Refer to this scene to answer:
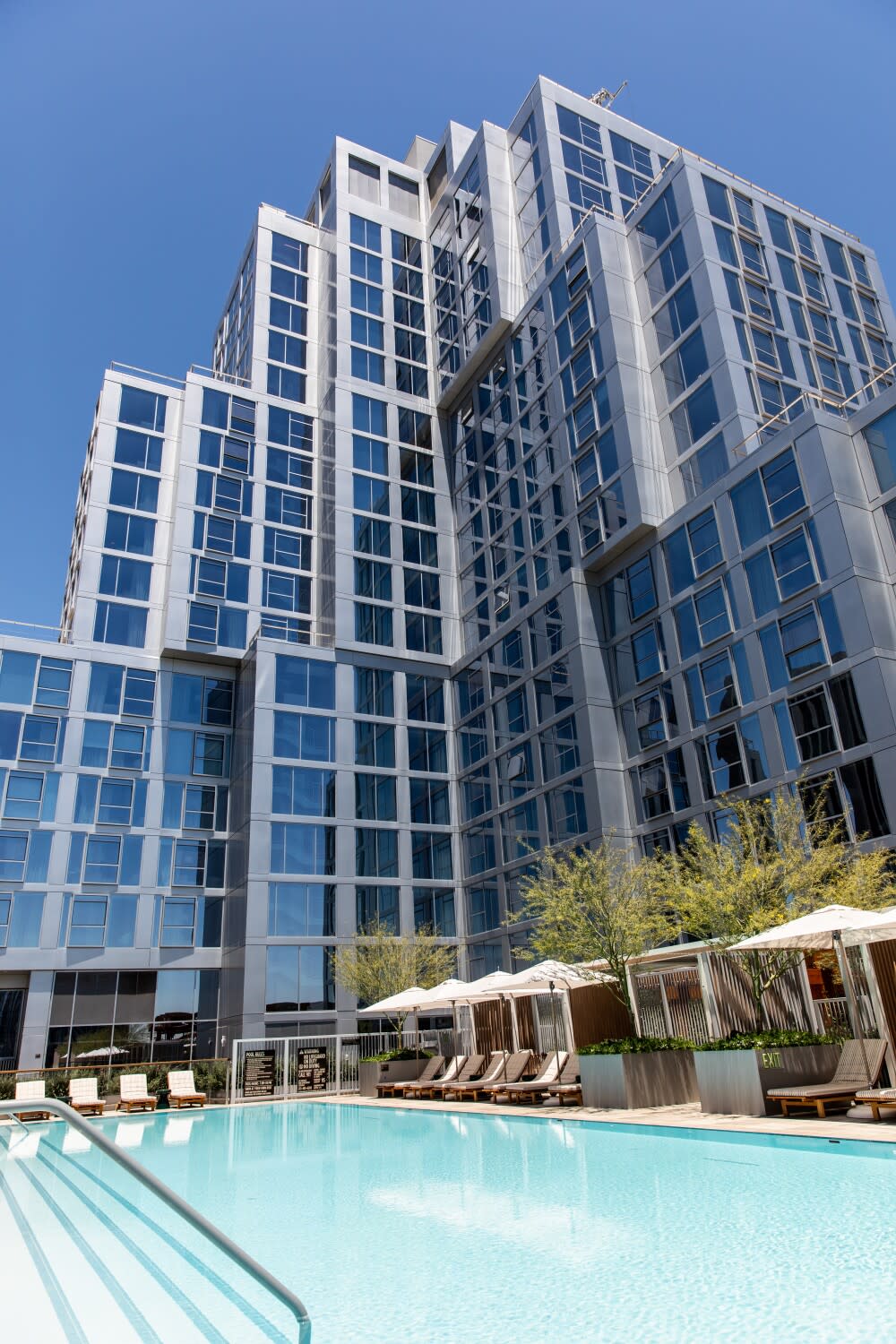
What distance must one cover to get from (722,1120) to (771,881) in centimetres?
693

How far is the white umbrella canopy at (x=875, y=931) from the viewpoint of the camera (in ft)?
45.2

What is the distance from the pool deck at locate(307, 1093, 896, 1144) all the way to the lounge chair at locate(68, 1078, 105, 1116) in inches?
432

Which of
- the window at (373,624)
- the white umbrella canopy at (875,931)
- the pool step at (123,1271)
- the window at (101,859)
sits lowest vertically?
the pool step at (123,1271)

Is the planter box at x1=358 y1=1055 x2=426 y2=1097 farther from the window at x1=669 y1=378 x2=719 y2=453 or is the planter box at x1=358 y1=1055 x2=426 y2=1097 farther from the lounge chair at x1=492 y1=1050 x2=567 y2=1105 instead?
the window at x1=669 y1=378 x2=719 y2=453

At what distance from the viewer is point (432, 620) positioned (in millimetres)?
46625

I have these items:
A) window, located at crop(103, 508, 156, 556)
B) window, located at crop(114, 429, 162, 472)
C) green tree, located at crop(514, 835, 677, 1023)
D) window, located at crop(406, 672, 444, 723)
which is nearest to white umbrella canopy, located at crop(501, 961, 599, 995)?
green tree, located at crop(514, 835, 677, 1023)

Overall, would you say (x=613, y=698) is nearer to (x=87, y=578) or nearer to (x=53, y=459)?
(x=87, y=578)

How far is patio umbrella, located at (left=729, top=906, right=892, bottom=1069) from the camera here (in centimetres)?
1424

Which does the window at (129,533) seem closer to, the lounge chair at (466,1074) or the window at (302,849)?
the window at (302,849)

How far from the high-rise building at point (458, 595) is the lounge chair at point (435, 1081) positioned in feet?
33.1

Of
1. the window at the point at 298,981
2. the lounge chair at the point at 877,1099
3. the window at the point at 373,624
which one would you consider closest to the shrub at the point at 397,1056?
the window at the point at 298,981

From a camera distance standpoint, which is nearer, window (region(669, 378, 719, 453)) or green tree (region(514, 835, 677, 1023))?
green tree (region(514, 835, 677, 1023))

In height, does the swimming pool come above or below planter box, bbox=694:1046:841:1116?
below

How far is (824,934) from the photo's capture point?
14.8 m
